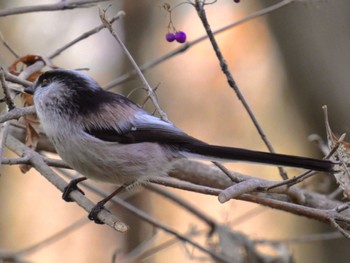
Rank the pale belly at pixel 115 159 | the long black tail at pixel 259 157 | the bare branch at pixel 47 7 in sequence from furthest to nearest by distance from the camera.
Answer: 1. the bare branch at pixel 47 7
2. the pale belly at pixel 115 159
3. the long black tail at pixel 259 157

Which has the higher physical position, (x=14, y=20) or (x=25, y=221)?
(x=14, y=20)

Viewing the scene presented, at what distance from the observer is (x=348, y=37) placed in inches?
165

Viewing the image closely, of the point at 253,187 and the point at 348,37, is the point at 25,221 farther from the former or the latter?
the point at 253,187

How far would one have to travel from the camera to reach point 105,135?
2166 millimetres

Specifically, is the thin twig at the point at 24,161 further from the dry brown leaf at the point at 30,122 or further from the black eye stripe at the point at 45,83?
the black eye stripe at the point at 45,83

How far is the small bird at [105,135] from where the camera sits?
213 centimetres

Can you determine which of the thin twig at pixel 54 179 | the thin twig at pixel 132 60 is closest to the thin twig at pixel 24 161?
the thin twig at pixel 54 179

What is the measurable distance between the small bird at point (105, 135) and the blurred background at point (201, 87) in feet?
7.53

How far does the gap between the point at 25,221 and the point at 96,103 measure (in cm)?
425

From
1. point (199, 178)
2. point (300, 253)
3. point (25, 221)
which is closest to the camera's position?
point (199, 178)

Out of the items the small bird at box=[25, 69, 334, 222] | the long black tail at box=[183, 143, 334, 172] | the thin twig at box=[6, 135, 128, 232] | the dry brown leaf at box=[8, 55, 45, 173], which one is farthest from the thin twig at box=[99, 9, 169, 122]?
the dry brown leaf at box=[8, 55, 45, 173]

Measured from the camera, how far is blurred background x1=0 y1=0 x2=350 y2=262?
443 cm

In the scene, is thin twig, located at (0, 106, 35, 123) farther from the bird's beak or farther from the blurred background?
the blurred background

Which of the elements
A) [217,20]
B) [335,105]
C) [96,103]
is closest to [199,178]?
[96,103]
